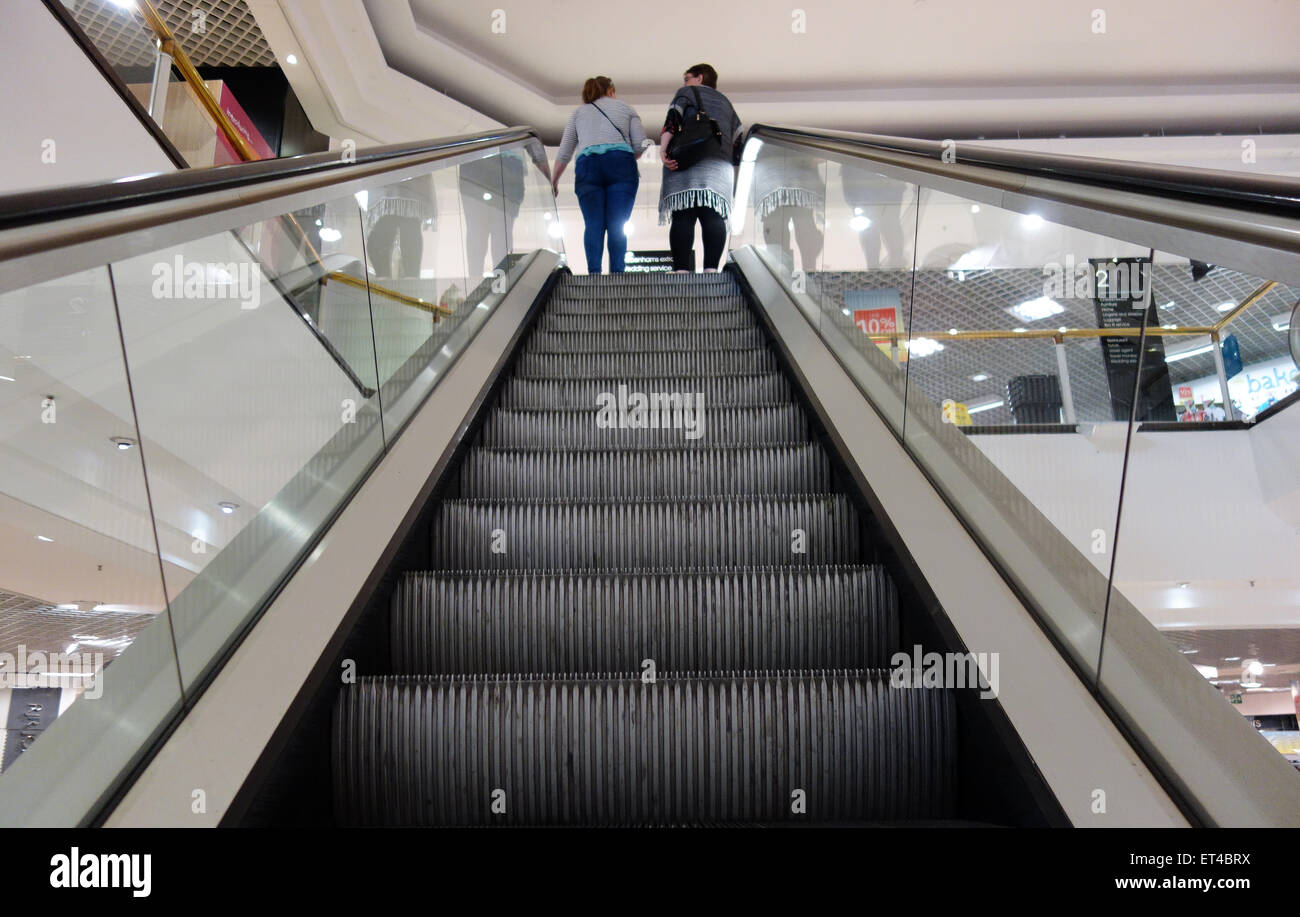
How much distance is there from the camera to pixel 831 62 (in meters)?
10.6

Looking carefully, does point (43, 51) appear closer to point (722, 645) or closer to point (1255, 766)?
point (722, 645)

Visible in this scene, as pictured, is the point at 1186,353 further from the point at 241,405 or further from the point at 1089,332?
the point at 241,405

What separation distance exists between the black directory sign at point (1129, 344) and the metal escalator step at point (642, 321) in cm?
300

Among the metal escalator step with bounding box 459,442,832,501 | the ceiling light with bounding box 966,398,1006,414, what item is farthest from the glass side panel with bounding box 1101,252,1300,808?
the metal escalator step with bounding box 459,442,832,501

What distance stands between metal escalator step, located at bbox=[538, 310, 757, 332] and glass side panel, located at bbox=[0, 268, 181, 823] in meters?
Answer: 3.47

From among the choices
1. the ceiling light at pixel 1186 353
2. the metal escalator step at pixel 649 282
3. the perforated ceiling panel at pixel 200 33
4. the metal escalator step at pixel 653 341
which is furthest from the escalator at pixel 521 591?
the metal escalator step at pixel 649 282

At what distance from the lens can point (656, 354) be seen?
438cm

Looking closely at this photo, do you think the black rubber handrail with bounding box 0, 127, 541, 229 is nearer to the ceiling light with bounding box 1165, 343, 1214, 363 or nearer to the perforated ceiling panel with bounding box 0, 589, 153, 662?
the perforated ceiling panel with bounding box 0, 589, 153, 662

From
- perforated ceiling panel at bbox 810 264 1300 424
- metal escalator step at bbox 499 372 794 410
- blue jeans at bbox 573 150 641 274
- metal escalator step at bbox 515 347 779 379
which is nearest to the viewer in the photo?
perforated ceiling panel at bbox 810 264 1300 424

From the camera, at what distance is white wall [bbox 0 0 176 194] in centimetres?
375

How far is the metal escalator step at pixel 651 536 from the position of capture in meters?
2.69

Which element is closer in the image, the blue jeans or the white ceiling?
the blue jeans
